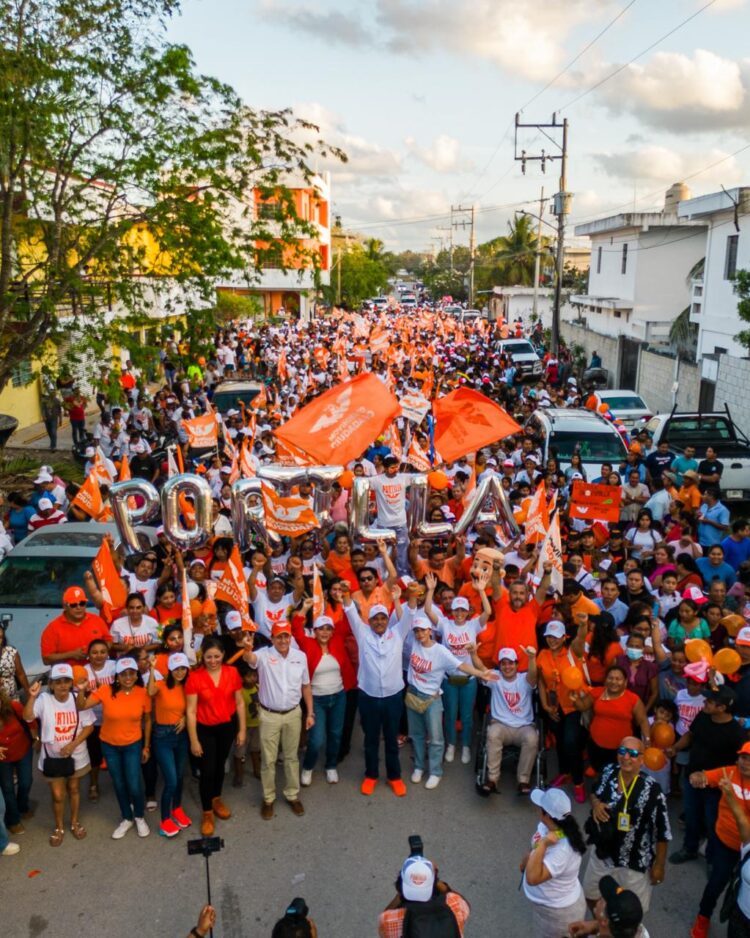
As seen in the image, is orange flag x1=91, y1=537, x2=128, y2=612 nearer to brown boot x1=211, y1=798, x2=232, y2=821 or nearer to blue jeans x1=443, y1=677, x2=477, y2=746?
brown boot x1=211, y1=798, x2=232, y2=821

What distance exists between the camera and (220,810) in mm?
6305

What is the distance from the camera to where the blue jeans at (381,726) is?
21.5 feet

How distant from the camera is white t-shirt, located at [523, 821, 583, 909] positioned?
14.0ft

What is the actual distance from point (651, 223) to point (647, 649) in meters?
26.9

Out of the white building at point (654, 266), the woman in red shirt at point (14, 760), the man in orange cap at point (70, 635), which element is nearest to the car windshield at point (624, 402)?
the white building at point (654, 266)

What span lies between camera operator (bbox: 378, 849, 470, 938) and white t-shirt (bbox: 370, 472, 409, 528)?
6337 mm

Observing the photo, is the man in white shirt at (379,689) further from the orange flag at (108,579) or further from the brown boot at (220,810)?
the orange flag at (108,579)

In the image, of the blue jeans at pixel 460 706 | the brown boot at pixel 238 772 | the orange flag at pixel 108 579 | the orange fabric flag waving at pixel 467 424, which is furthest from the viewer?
the orange fabric flag waving at pixel 467 424

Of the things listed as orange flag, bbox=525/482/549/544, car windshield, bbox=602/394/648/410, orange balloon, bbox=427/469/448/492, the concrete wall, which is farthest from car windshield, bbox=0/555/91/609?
the concrete wall

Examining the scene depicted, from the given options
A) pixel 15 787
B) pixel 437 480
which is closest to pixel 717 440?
pixel 437 480

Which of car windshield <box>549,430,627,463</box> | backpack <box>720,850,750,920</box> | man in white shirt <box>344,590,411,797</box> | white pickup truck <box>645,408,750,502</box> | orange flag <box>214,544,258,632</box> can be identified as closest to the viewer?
backpack <box>720,850,750,920</box>

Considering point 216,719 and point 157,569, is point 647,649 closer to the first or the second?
point 216,719

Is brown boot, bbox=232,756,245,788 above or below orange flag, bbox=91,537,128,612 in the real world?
below

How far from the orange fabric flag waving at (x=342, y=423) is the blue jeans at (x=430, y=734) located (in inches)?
137
